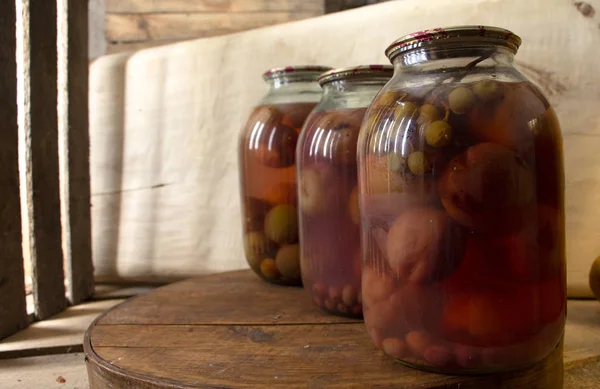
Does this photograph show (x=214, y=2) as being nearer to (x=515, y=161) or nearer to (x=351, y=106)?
(x=351, y=106)

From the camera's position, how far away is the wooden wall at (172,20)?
1.26m

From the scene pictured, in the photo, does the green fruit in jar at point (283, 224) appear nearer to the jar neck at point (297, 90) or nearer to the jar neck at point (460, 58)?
the jar neck at point (297, 90)

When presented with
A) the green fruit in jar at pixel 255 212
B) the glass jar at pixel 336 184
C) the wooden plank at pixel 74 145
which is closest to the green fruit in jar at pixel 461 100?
the glass jar at pixel 336 184

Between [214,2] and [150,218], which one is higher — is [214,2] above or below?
above

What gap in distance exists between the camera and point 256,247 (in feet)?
2.73

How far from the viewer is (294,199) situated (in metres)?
0.80

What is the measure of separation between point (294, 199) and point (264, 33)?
472 mm

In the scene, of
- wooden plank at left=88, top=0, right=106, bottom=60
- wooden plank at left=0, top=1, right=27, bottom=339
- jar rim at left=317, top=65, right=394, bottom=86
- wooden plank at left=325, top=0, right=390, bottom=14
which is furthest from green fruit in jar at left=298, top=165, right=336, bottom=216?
wooden plank at left=88, top=0, right=106, bottom=60

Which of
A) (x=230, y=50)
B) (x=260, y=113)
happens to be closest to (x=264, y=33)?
(x=230, y=50)

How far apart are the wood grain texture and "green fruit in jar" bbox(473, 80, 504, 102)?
54 cm

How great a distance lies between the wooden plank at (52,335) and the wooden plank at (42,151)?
33mm

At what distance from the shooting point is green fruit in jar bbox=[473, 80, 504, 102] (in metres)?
0.46

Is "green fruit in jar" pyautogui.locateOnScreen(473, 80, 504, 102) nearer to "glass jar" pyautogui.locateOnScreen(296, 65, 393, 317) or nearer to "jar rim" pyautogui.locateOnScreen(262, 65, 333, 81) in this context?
"glass jar" pyautogui.locateOnScreen(296, 65, 393, 317)

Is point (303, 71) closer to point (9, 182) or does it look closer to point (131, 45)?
point (9, 182)
